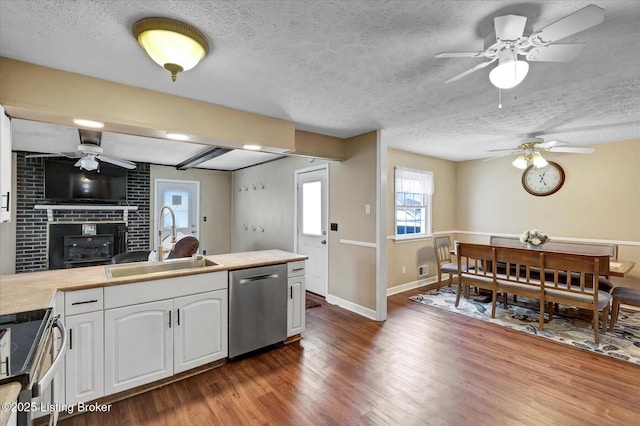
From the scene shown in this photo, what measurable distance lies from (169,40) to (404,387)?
272 cm

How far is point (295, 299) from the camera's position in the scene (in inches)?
116

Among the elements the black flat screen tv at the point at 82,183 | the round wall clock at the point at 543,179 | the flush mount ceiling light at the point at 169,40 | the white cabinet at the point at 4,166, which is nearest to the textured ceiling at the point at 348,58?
the flush mount ceiling light at the point at 169,40

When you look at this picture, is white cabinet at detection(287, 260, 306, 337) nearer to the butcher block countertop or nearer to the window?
the butcher block countertop

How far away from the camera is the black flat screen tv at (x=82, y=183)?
4.80m

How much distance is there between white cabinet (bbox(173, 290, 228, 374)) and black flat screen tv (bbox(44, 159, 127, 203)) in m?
4.18

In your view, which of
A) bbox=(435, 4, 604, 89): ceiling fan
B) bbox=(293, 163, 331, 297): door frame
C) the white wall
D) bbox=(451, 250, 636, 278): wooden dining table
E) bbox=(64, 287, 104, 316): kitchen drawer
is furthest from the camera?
the white wall

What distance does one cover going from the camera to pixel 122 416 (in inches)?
74.7

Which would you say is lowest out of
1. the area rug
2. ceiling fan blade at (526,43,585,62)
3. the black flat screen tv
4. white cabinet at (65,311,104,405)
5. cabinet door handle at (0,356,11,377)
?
the area rug

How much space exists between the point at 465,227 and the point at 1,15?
20.5ft

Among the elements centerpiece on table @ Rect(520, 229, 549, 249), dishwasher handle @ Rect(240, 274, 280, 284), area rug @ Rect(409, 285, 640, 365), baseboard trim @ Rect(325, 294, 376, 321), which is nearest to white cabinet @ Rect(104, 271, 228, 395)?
dishwasher handle @ Rect(240, 274, 280, 284)

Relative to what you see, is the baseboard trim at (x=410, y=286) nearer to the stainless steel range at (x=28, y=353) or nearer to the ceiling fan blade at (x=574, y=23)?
the ceiling fan blade at (x=574, y=23)

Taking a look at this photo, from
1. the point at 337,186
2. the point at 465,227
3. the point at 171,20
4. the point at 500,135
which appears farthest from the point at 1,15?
the point at 465,227

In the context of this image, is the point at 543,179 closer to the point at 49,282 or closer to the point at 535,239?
the point at 535,239

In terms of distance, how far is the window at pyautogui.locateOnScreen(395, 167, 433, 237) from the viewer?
15.6 feet
